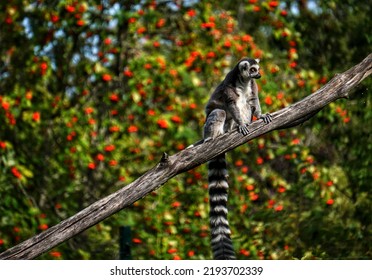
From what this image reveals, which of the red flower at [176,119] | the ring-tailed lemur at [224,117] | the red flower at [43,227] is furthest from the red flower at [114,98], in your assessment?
the ring-tailed lemur at [224,117]

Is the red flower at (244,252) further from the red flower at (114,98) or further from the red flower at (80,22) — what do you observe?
the red flower at (80,22)

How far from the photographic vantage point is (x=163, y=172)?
6941mm

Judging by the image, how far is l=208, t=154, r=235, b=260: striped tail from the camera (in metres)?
7.65

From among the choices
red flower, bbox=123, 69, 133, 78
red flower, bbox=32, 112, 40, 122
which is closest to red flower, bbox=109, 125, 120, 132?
red flower, bbox=123, 69, 133, 78

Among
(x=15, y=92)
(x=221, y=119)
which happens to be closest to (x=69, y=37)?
(x=15, y=92)

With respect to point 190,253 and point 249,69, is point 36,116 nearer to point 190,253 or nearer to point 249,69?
point 190,253

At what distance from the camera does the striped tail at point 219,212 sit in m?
7.65

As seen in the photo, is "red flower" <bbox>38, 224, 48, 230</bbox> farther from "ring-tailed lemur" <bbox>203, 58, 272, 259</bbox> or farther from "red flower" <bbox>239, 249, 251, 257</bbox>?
"ring-tailed lemur" <bbox>203, 58, 272, 259</bbox>

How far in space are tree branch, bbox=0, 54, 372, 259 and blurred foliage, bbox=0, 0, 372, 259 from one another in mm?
3392

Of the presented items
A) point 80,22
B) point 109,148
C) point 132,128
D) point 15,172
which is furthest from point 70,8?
point 15,172

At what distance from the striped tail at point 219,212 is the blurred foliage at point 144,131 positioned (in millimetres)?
2279

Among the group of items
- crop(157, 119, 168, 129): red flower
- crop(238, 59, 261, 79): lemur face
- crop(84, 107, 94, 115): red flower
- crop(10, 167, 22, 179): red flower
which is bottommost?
crop(238, 59, 261, 79): lemur face

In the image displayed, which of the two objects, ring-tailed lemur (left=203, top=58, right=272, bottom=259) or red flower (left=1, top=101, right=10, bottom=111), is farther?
red flower (left=1, top=101, right=10, bottom=111)

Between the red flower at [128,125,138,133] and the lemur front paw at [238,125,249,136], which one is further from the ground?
the red flower at [128,125,138,133]
